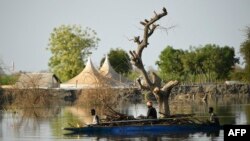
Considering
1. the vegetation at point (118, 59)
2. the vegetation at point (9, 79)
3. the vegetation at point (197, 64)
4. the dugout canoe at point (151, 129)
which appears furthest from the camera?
the vegetation at point (118, 59)

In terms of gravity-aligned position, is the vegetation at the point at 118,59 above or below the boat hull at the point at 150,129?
above

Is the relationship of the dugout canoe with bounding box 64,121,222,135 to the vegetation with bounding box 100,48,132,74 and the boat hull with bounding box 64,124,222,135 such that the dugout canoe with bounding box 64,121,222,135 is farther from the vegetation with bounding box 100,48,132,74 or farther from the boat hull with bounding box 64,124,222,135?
the vegetation with bounding box 100,48,132,74

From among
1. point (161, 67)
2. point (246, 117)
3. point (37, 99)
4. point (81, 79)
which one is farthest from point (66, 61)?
point (246, 117)

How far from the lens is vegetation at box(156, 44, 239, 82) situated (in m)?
116

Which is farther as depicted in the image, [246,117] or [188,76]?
[188,76]

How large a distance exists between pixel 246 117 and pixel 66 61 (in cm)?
6540

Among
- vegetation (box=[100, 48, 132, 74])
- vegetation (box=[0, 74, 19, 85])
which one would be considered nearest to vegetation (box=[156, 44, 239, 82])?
vegetation (box=[100, 48, 132, 74])

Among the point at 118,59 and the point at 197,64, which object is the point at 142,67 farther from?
the point at 118,59

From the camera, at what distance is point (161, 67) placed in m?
118

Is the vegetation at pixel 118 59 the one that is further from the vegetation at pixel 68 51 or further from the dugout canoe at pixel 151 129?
the dugout canoe at pixel 151 129

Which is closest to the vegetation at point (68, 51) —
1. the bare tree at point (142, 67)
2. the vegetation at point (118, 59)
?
the vegetation at point (118, 59)

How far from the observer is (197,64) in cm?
11644

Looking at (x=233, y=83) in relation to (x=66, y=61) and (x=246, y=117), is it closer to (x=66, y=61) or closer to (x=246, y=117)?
(x=66, y=61)

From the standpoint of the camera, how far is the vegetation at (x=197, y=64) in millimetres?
115812
